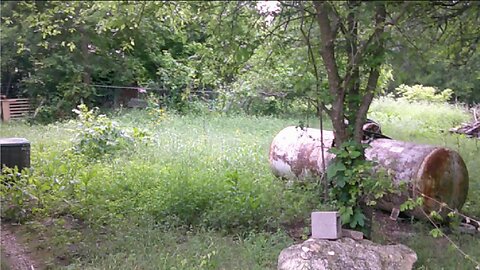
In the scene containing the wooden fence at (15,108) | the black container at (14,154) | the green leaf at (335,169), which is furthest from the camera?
the wooden fence at (15,108)

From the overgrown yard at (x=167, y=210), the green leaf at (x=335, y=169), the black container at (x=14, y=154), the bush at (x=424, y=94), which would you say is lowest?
the overgrown yard at (x=167, y=210)

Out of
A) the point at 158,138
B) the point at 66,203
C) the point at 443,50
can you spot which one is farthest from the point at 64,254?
the point at 158,138

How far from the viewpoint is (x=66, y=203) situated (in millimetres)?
6012

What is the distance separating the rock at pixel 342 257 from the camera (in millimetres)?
3998

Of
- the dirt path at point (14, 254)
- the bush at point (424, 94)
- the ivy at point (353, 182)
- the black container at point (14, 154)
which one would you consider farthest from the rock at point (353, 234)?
the bush at point (424, 94)

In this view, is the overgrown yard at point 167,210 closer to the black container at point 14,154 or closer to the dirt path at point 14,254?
the dirt path at point 14,254

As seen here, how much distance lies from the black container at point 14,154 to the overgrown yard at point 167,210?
243mm

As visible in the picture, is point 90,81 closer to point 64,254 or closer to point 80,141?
point 80,141

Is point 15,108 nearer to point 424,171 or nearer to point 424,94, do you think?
point 424,171

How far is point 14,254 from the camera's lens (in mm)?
4809

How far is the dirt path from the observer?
4516 mm

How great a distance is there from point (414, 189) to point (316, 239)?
181 centimetres

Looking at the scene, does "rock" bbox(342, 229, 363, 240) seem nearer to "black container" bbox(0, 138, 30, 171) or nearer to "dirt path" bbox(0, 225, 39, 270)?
"dirt path" bbox(0, 225, 39, 270)

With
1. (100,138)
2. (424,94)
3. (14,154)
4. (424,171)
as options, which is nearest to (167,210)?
(14,154)
